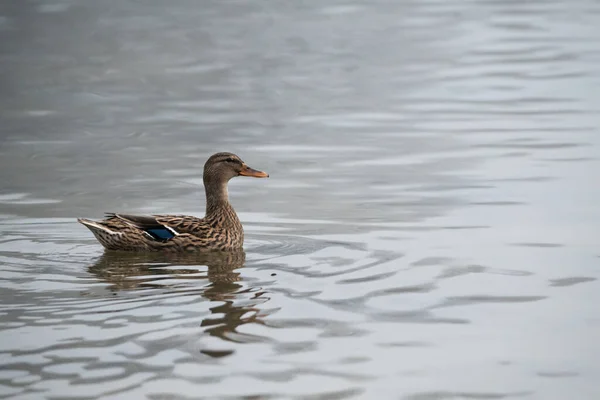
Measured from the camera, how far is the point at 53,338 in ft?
25.1

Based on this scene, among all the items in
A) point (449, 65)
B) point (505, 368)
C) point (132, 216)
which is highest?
point (449, 65)

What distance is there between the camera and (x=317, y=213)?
12.6 m

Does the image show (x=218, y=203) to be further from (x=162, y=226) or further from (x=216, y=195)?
(x=162, y=226)

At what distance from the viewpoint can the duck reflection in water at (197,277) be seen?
8164 millimetres

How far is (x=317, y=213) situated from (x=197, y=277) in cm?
305

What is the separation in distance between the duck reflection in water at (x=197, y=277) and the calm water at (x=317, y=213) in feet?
0.11

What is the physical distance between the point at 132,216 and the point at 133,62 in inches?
623

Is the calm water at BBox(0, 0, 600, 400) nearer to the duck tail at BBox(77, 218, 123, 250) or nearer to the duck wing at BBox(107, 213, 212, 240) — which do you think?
the duck tail at BBox(77, 218, 123, 250)

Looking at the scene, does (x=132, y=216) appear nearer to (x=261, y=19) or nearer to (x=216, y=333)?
(x=216, y=333)

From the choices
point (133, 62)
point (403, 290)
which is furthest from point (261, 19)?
point (403, 290)

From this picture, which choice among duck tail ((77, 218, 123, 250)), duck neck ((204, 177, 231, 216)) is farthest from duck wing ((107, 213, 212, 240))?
duck neck ((204, 177, 231, 216))

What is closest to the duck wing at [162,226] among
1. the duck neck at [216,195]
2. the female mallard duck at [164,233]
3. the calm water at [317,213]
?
the female mallard duck at [164,233]

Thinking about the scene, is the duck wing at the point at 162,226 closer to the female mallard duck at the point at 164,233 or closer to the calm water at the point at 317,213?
the female mallard duck at the point at 164,233

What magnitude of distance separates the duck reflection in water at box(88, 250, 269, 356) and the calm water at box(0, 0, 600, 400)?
0.03 meters
